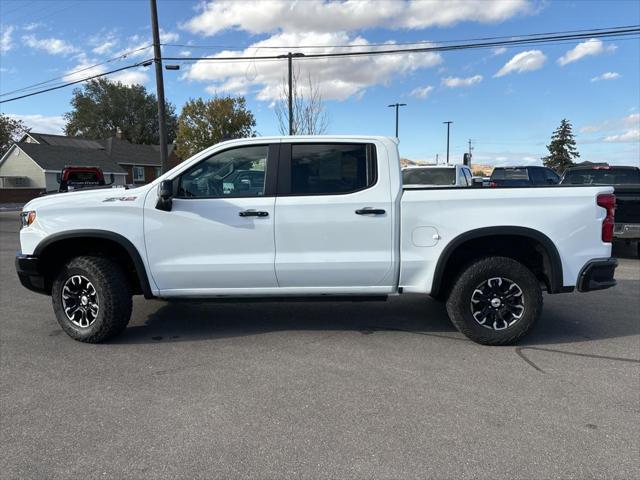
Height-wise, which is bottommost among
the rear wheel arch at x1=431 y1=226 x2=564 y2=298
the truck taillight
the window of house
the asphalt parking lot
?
the asphalt parking lot

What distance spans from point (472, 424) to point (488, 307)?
1.63 meters

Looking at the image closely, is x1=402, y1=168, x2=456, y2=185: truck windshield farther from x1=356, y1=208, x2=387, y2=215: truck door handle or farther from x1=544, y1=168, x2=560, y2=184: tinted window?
x1=356, y1=208, x2=387, y2=215: truck door handle

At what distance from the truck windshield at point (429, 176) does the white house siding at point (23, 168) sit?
38.7 metres

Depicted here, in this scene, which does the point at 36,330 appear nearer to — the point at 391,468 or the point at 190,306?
the point at 190,306

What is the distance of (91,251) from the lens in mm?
4797

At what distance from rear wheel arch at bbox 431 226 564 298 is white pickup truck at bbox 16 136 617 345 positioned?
0.01 m

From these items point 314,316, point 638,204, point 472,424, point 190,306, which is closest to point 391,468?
point 472,424

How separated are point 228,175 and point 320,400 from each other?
7.43ft

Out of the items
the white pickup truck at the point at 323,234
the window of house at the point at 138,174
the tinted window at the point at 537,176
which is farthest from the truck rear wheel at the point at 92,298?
the window of house at the point at 138,174

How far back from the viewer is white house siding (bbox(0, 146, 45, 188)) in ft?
134

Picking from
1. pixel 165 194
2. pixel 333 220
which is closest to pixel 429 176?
pixel 333 220

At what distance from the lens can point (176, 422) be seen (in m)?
3.21

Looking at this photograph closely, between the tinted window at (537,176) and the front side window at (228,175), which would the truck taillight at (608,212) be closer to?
the front side window at (228,175)

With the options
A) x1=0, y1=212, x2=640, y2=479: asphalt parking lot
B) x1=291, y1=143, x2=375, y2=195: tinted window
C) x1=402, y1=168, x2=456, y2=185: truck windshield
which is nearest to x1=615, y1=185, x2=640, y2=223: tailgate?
x1=402, y1=168, x2=456, y2=185: truck windshield
